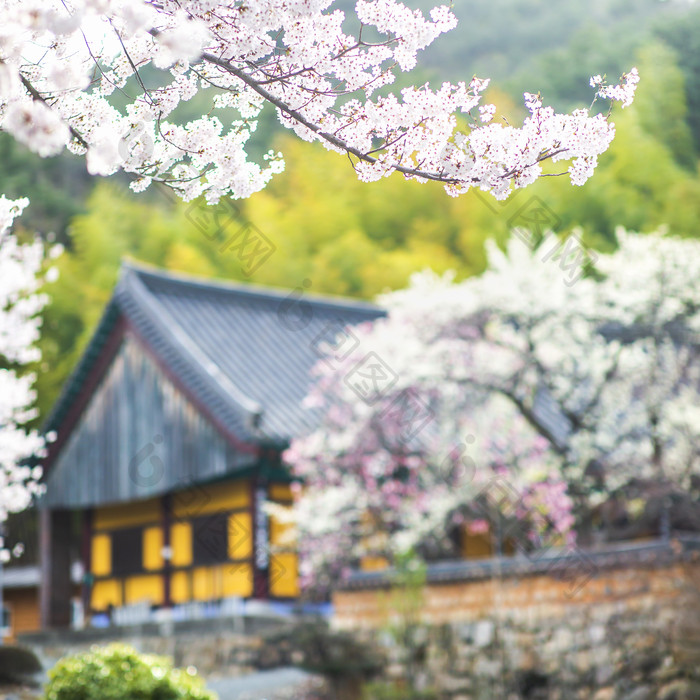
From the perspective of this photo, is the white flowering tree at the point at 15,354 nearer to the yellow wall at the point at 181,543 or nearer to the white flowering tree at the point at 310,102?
the yellow wall at the point at 181,543

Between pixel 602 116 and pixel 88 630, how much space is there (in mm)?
13723

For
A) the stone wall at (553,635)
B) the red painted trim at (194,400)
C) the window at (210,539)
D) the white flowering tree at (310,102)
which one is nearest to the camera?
the white flowering tree at (310,102)

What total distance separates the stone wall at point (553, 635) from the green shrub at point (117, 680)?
3.82 meters

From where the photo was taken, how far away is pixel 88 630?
1552 centimetres

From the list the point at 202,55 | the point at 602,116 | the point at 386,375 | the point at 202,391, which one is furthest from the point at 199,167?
the point at 202,391

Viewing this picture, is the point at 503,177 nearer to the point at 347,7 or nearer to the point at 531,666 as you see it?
the point at 531,666

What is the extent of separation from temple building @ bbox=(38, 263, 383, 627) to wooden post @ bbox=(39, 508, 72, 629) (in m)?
0.03

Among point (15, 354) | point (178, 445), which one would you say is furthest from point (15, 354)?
point (178, 445)

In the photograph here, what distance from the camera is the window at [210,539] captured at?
1545 cm

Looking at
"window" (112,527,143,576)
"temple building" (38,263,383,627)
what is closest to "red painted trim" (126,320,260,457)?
"temple building" (38,263,383,627)

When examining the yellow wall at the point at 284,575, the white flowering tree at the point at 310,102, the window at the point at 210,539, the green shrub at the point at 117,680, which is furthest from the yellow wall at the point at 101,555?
the white flowering tree at the point at 310,102

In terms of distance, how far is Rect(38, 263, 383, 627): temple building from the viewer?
48.8 ft

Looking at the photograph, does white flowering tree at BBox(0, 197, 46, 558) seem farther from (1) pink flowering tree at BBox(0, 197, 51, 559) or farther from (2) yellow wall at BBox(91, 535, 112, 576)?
(2) yellow wall at BBox(91, 535, 112, 576)

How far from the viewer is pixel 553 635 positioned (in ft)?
31.7
